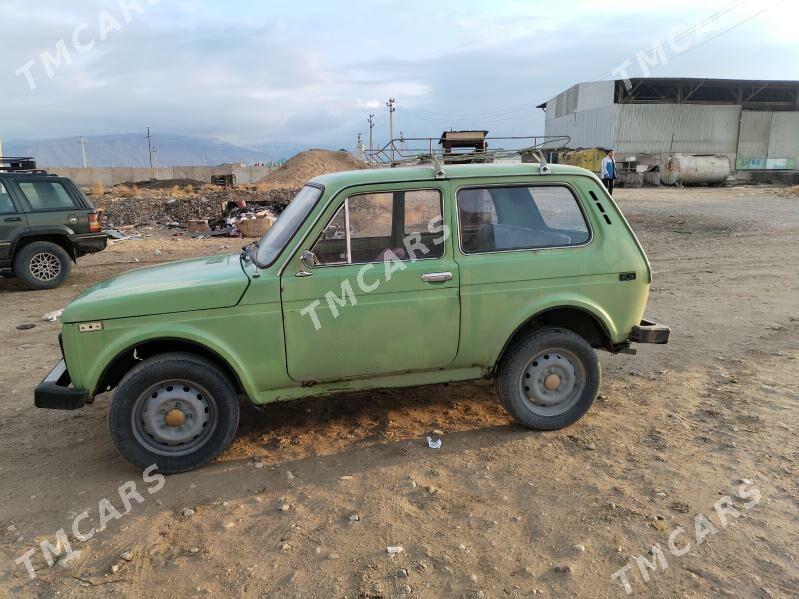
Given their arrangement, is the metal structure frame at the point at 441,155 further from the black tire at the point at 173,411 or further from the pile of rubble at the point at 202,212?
the pile of rubble at the point at 202,212

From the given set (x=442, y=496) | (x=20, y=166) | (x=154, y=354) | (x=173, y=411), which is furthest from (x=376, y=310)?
(x=20, y=166)

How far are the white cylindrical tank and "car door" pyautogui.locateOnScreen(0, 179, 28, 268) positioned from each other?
125 ft

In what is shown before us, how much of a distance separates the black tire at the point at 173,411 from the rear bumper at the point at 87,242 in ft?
23.5

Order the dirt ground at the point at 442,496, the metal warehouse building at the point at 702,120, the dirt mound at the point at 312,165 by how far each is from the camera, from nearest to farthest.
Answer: the dirt ground at the point at 442,496 → the dirt mound at the point at 312,165 → the metal warehouse building at the point at 702,120

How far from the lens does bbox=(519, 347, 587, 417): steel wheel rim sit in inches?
170

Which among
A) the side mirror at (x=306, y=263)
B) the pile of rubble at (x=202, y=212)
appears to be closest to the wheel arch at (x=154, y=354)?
the side mirror at (x=306, y=263)

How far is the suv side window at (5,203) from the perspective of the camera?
9125 mm

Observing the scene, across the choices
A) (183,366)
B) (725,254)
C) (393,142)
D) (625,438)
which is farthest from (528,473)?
(725,254)

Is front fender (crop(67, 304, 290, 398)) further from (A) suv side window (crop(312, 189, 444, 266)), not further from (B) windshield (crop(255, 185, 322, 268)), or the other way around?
(A) suv side window (crop(312, 189, 444, 266))

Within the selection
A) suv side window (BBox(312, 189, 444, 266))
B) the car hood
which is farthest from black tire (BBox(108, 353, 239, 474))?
suv side window (BBox(312, 189, 444, 266))

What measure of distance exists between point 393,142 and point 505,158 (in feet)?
3.01

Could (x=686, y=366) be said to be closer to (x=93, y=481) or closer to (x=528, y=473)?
(x=528, y=473)

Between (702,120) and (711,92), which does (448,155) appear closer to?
(702,120)

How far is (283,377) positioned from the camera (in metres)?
3.88
